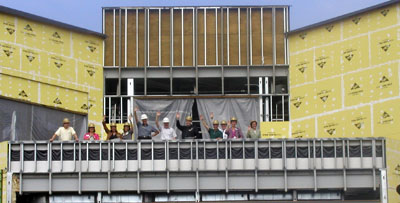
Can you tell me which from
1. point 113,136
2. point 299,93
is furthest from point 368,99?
point 113,136

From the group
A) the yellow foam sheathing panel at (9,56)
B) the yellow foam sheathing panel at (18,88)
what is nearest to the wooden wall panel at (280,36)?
the yellow foam sheathing panel at (18,88)

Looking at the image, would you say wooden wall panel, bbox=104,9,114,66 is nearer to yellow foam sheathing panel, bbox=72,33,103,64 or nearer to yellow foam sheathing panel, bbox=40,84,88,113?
yellow foam sheathing panel, bbox=72,33,103,64

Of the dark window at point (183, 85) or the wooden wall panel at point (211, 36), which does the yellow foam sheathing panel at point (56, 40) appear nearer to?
the dark window at point (183, 85)

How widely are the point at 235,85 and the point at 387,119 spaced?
43.2 ft

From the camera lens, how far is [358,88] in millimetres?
57656

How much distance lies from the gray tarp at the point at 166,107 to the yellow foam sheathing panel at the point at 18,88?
808 cm

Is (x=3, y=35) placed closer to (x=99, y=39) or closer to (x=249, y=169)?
(x=99, y=39)

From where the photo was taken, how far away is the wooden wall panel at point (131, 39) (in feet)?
A: 209

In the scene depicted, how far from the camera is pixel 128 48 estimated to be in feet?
209

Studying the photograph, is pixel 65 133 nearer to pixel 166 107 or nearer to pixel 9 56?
pixel 9 56

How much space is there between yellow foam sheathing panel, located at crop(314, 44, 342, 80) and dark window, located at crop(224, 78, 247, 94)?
556 cm

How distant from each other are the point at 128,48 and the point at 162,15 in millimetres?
3444

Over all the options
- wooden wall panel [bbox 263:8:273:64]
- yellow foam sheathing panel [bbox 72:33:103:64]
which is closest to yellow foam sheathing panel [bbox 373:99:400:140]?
wooden wall panel [bbox 263:8:273:64]

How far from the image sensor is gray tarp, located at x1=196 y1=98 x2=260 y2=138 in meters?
62.1
